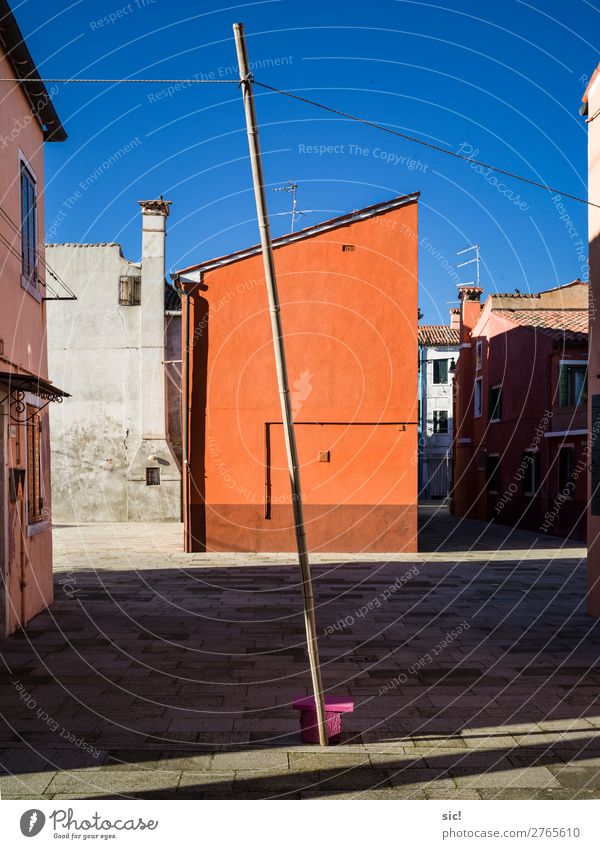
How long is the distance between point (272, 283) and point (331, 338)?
14.1m

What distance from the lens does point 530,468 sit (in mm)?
26328

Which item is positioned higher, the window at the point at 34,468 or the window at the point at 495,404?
the window at the point at 495,404

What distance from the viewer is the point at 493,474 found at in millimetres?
30281

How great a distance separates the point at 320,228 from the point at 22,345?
10.6 m

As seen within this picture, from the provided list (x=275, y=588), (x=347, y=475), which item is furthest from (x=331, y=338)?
(x=275, y=588)

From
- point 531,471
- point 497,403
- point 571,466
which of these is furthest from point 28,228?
point 497,403

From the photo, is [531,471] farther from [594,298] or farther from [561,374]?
[594,298]

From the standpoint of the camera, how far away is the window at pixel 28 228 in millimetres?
11133

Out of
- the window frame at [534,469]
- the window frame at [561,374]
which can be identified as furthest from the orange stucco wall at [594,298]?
the window frame at [534,469]

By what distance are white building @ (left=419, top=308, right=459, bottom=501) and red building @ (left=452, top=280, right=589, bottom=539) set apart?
11.1m

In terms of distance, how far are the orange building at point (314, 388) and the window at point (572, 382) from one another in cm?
696

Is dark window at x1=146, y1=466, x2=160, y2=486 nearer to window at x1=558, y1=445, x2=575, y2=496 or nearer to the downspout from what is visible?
the downspout

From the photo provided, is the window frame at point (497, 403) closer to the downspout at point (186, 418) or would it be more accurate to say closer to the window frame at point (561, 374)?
the window frame at point (561, 374)

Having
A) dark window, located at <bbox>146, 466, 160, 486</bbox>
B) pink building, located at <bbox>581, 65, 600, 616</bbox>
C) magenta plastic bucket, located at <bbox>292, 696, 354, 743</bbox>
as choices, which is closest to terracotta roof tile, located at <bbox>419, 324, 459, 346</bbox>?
dark window, located at <bbox>146, 466, 160, 486</bbox>
